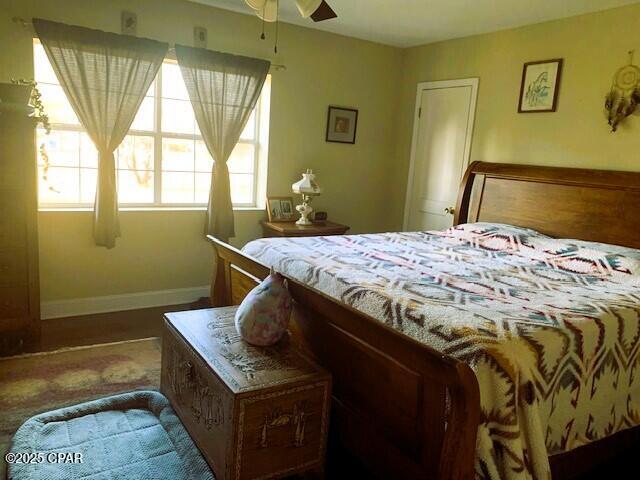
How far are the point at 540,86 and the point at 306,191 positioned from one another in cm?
200

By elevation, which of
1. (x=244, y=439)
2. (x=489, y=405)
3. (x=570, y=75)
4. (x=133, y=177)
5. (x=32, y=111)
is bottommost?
(x=244, y=439)

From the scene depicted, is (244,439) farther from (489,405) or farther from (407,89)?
(407,89)

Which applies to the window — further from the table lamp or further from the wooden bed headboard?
the wooden bed headboard

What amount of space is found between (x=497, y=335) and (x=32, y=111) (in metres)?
2.78

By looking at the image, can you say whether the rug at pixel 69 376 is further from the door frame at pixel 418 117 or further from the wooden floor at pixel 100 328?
the door frame at pixel 418 117

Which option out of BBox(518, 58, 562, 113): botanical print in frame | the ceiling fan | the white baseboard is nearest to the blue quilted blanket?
the white baseboard

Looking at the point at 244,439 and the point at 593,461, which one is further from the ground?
the point at 244,439

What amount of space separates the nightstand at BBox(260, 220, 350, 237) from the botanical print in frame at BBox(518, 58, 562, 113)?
179cm

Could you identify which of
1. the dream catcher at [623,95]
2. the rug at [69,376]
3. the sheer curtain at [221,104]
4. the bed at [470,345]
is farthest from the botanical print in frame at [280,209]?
the dream catcher at [623,95]

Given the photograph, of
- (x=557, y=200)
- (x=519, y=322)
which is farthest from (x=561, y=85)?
(x=519, y=322)

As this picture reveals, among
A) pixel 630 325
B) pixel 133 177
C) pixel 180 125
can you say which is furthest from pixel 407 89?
pixel 630 325

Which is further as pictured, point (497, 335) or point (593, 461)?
point (593, 461)

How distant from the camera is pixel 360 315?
1.78 metres

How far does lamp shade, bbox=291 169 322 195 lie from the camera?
4.32 m
